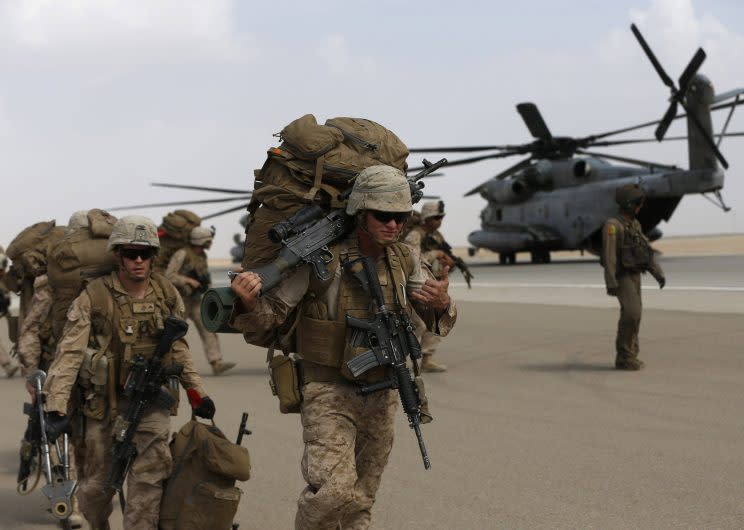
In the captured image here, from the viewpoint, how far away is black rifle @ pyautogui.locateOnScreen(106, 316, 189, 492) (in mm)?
5148

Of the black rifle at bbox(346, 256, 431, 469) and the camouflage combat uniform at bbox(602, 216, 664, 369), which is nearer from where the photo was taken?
the black rifle at bbox(346, 256, 431, 469)

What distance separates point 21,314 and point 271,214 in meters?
5.09

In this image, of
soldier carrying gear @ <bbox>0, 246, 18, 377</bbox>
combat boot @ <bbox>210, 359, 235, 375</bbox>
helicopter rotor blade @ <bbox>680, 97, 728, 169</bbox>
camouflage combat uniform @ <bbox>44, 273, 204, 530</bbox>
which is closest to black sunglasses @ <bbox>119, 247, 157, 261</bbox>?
camouflage combat uniform @ <bbox>44, 273, 204, 530</bbox>

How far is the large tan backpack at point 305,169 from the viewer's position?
14.8 feet

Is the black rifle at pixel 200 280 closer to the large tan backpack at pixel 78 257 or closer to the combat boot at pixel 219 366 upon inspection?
the combat boot at pixel 219 366

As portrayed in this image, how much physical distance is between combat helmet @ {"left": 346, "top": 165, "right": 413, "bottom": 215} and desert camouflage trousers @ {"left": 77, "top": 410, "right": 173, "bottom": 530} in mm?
1649

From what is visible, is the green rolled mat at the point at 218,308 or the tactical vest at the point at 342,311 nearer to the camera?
the green rolled mat at the point at 218,308

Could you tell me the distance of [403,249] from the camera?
475cm

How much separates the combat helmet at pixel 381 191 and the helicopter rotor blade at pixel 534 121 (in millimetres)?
26463

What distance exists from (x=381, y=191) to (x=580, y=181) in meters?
31.2

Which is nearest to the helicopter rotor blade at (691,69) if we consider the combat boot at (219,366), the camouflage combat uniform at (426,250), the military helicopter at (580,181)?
the military helicopter at (580,181)

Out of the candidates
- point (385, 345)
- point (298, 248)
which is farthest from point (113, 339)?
point (385, 345)

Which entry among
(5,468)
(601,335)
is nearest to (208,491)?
(5,468)

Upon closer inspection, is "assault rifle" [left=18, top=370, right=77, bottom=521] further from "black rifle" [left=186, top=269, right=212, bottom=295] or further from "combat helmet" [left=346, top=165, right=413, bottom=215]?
"black rifle" [left=186, top=269, right=212, bottom=295]
